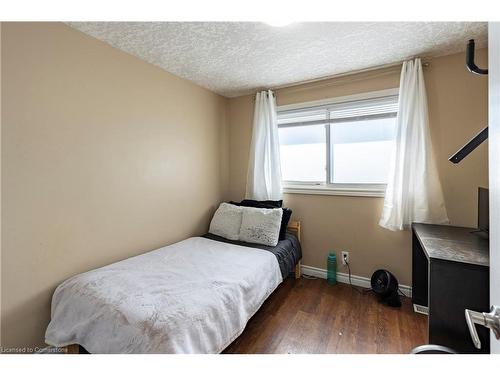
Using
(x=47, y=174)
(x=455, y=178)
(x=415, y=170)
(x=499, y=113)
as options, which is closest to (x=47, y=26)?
(x=47, y=174)

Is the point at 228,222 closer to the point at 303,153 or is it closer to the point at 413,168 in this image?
the point at 303,153

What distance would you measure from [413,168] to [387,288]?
115cm

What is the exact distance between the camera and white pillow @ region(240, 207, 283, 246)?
2.27m

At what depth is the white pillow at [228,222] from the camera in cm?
246

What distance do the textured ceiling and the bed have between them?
5.88 ft

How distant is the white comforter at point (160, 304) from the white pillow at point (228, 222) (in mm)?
575

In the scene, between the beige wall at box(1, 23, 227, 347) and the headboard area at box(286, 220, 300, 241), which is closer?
the beige wall at box(1, 23, 227, 347)

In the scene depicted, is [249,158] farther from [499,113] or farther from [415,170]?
[499,113]

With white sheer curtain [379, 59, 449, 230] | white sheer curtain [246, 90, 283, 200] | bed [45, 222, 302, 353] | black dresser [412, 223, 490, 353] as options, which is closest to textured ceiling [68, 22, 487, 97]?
white sheer curtain [379, 59, 449, 230]

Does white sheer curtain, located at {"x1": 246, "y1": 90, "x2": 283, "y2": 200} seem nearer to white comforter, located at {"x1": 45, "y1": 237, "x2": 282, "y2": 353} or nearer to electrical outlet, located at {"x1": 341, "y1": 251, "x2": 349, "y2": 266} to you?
electrical outlet, located at {"x1": 341, "y1": 251, "x2": 349, "y2": 266}

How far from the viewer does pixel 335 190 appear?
2.51 metres

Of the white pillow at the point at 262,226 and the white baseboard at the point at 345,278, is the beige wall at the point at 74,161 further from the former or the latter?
the white baseboard at the point at 345,278

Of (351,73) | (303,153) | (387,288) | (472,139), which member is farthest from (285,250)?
(351,73)

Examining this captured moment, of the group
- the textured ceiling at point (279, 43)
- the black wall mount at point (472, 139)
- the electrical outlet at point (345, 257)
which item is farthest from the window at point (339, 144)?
Result: the black wall mount at point (472, 139)
